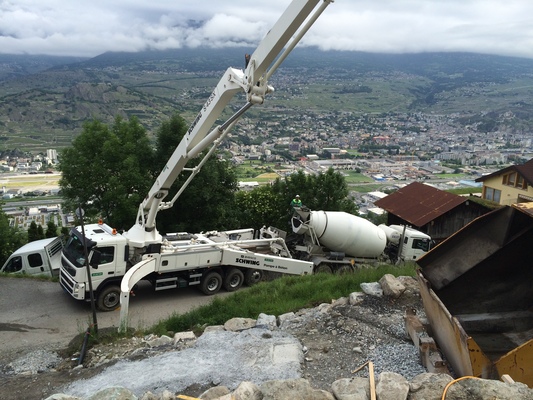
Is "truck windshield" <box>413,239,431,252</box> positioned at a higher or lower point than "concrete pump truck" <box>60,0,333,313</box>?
lower

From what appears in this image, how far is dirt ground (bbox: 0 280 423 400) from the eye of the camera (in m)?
6.70

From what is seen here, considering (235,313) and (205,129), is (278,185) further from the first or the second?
(235,313)

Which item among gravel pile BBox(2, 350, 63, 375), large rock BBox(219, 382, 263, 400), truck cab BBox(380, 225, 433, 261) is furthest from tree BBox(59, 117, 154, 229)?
large rock BBox(219, 382, 263, 400)

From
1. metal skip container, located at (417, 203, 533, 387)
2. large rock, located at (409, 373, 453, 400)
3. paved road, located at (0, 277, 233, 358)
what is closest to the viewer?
large rock, located at (409, 373, 453, 400)

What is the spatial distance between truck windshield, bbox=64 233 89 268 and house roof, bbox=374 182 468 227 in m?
16.0

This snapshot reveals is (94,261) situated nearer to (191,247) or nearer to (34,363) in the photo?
(191,247)

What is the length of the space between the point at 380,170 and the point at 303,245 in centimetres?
4922

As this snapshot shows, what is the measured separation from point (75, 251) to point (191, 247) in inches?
122

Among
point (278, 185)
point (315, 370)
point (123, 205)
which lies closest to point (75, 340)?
point (315, 370)

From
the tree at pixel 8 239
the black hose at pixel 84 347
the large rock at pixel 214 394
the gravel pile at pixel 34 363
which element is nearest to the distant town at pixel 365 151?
the tree at pixel 8 239

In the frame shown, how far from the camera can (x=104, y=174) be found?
1964 centimetres

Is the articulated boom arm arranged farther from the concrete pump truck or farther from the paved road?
the paved road

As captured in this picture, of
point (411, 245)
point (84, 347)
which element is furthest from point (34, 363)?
point (411, 245)

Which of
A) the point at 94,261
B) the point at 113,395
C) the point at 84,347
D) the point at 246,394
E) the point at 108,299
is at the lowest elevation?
the point at 108,299
